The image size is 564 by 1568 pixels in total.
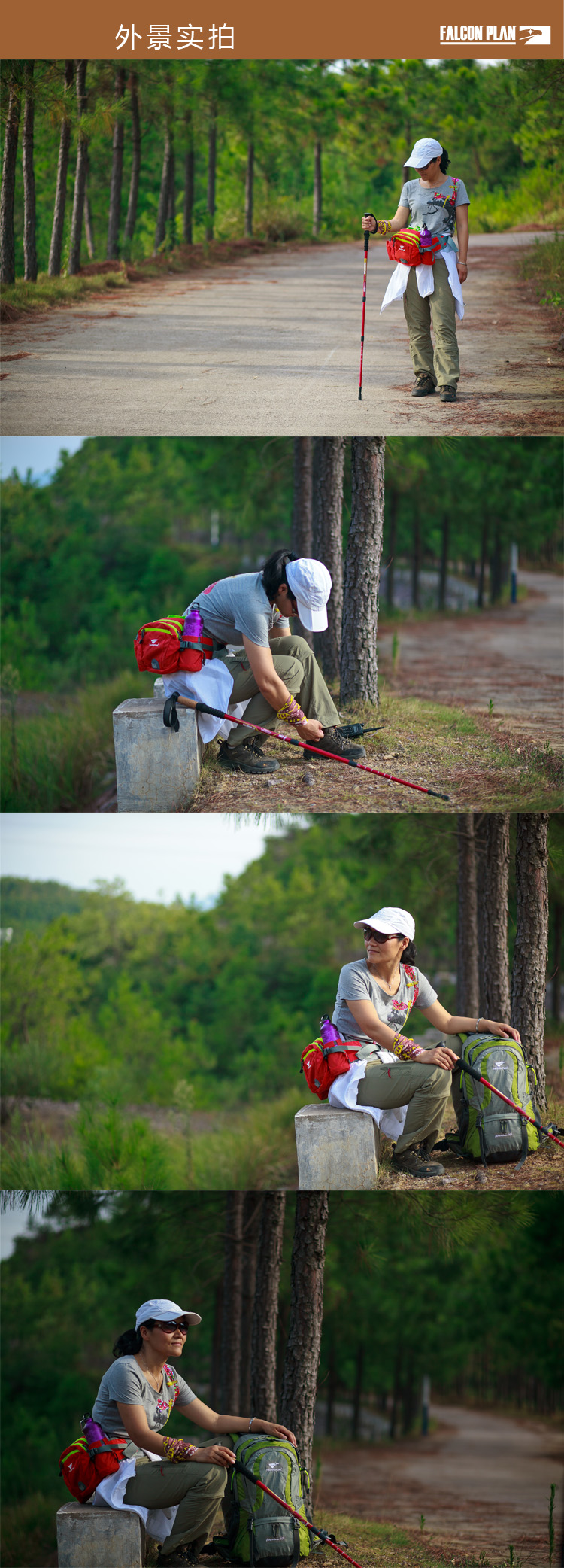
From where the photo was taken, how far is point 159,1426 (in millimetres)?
5211

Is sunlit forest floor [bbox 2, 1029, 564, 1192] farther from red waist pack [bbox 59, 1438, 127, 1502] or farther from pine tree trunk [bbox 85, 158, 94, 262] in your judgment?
pine tree trunk [bbox 85, 158, 94, 262]

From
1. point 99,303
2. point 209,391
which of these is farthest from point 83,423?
point 99,303

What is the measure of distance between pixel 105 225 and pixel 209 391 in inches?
78.2

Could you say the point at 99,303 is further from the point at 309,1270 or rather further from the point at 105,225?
the point at 309,1270

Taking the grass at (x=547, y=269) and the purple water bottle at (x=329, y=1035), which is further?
the grass at (x=547, y=269)

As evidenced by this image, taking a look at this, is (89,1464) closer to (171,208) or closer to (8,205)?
(8,205)

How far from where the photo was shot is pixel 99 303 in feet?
25.0

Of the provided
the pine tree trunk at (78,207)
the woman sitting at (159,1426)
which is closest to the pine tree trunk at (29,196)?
the pine tree trunk at (78,207)

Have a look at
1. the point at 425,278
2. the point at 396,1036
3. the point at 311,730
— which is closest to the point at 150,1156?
the point at 396,1036

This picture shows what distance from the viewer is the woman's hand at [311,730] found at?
226 inches

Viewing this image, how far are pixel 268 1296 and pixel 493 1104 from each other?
2.16 metres

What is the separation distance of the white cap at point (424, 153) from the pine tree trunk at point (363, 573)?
1343 mm

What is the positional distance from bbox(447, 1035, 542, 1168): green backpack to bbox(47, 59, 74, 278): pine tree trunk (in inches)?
215
